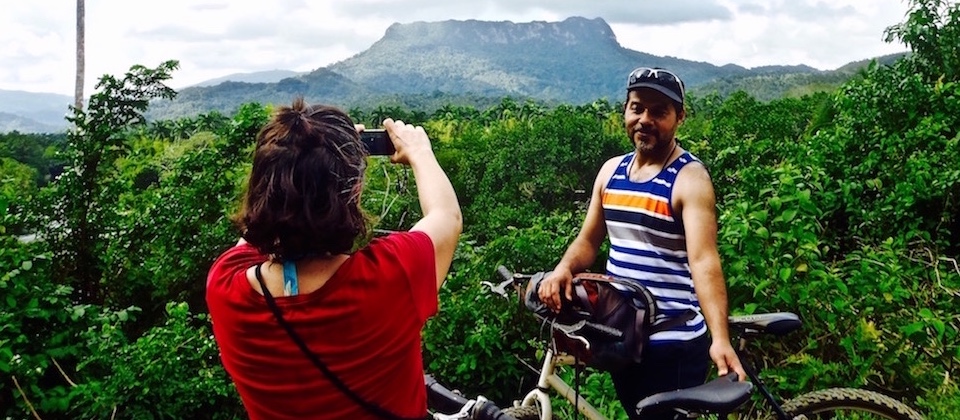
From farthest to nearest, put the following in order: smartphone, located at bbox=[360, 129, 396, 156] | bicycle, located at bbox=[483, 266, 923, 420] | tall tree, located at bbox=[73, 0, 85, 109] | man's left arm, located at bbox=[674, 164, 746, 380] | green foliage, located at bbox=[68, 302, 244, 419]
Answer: tall tree, located at bbox=[73, 0, 85, 109], green foliage, located at bbox=[68, 302, 244, 419], bicycle, located at bbox=[483, 266, 923, 420], man's left arm, located at bbox=[674, 164, 746, 380], smartphone, located at bbox=[360, 129, 396, 156]

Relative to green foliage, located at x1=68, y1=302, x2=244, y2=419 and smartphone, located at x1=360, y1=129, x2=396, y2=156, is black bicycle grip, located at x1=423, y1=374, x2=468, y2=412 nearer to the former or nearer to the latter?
smartphone, located at x1=360, y1=129, x2=396, y2=156

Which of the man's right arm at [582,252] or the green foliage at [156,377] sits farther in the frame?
the green foliage at [156,377]

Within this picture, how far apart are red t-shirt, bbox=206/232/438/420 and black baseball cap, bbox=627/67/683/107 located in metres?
1.00

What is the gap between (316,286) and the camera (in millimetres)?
1181

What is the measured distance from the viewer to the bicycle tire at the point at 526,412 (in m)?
2.26

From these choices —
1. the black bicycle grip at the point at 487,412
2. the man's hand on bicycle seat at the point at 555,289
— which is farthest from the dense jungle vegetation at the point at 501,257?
the black bicycle grip at the point at 487,412

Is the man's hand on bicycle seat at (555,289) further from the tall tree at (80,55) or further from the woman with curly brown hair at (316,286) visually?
the tall tree at (80,55)

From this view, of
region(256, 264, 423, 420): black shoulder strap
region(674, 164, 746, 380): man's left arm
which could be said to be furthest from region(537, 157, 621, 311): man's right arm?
region(256, 264, 423, 420): black shoulder strap

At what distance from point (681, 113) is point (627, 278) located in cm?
47

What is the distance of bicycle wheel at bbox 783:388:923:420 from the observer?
2275 mm

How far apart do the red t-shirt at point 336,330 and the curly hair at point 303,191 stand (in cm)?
6

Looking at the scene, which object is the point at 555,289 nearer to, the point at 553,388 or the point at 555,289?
the point at 555,289

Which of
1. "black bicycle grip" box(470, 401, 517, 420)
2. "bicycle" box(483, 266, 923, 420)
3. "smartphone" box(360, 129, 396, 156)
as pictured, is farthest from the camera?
"bicycle" box(483, 266, 923, 420)

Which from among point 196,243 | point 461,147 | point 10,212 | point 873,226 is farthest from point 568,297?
point 461,147
